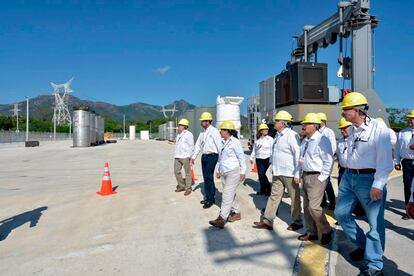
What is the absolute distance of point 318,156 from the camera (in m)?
4.48

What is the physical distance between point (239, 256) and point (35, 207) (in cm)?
506

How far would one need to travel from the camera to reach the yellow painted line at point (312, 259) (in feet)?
12.2

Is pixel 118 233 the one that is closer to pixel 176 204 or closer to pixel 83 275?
pixel 83 275

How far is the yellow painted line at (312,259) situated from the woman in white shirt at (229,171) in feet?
4.37

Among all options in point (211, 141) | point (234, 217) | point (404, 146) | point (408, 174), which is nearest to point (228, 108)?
point (211, 141)

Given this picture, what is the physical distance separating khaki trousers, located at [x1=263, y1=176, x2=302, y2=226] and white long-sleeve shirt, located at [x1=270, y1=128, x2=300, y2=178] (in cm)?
11

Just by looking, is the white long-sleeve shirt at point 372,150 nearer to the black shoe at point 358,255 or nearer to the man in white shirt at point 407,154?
the black shoe at point 358,255

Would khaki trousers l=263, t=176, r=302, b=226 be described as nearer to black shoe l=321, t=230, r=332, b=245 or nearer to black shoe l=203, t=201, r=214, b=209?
black shoe l=321, t=230, r=332, b=245

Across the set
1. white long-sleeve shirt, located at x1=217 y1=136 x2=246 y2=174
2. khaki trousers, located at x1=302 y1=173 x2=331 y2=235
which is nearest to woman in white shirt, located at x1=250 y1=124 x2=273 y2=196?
white long-sleeve shirt, located at x1=217 y1=136 x2=246 y2=174

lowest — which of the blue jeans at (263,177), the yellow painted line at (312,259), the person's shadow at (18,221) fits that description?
the person's shadow at (18,221)

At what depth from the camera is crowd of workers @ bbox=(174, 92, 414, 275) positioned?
3.43 metres

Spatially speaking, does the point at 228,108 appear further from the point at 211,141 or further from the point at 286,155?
the point at 286,155

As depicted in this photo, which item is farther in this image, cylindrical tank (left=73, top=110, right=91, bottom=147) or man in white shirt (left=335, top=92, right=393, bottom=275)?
cylindrical tank (left=73, top=110, right=91, bottom=147)

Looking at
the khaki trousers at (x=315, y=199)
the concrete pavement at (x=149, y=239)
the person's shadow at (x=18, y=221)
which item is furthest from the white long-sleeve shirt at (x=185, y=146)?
the khaki trousers at (x=315, y=199)
